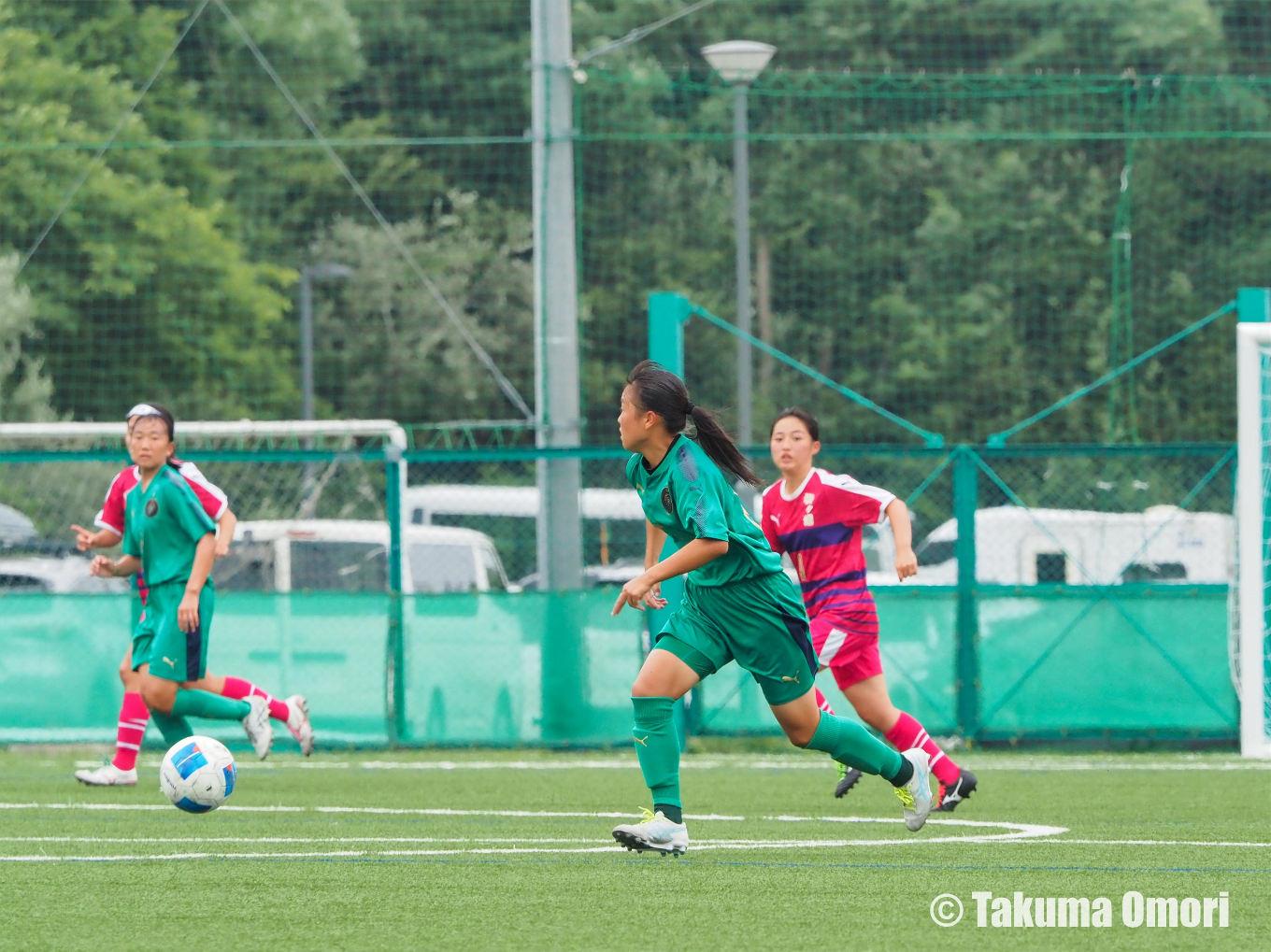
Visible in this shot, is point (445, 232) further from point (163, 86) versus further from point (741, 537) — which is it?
point (741, 537)

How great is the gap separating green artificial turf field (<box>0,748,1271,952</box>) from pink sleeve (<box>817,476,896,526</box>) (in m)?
1.27

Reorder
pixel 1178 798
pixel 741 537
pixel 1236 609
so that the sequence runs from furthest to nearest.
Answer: pixel 1236 609 < pixel 1178 798 < pixel 741 537

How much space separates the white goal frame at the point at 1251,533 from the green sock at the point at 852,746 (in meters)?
3.71

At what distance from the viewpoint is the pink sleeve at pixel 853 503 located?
8.77 m

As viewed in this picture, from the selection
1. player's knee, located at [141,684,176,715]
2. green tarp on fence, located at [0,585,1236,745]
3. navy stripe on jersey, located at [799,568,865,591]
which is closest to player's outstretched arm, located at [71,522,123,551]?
player's knee, located at [141,684,176,715]

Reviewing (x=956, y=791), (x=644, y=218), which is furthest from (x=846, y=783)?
(x=644, y=218)

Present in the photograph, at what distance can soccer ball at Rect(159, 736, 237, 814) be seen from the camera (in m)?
7.85

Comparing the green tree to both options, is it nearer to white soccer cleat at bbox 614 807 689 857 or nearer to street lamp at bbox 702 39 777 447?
street lamp at bbox 702 39 777 447

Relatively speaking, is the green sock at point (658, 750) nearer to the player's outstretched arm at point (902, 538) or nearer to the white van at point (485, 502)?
the player's outstretched arm at point (902, 538)

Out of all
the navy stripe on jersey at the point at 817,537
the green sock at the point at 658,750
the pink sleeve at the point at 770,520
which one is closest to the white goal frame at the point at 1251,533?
the navy stripe on jersey at the point at 817,537

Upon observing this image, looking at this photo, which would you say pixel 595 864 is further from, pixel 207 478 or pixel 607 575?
pixel 207 478

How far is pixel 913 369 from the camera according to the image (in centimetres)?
2850

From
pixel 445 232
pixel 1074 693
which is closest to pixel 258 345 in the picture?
pixel 445 232

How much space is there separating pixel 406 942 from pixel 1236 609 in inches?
326
